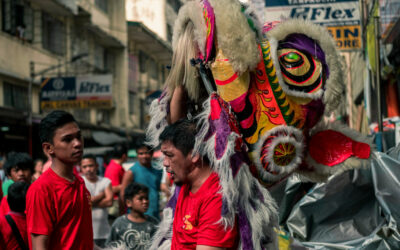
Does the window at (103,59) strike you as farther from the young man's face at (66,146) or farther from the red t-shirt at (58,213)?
the red t-shirt at (58,213)

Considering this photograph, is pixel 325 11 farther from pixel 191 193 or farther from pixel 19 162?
pixel 191 193

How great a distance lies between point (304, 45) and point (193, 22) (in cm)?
63

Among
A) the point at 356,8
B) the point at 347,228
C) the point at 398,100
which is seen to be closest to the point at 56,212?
the point at 347,228

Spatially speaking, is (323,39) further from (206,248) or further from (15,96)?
(15,96)

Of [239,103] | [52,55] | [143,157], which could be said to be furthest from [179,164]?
[52,55]

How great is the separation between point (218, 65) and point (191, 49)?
0.66ft

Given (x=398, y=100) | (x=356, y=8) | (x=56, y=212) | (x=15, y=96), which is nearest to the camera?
(x=56, y=212)

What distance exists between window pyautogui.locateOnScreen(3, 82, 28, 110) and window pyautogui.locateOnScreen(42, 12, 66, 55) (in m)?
2.70

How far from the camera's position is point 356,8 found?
7.18 m

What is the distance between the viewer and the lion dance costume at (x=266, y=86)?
2.88 meters

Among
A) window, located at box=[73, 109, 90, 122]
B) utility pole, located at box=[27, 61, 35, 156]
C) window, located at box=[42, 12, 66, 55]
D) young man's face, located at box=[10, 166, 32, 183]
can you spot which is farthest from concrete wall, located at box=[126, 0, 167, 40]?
young man's face, located at box=[10, 166, 32, 183]

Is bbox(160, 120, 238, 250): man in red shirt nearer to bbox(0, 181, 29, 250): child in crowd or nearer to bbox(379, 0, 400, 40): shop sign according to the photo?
bbox(0, 181, 29, 250): child in crowd

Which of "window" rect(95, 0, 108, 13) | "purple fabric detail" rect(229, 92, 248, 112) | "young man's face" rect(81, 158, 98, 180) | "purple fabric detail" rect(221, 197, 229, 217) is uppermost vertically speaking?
"window" rect(95, 0, 108, 13)

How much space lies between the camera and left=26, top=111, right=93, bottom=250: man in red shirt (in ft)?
9.04
